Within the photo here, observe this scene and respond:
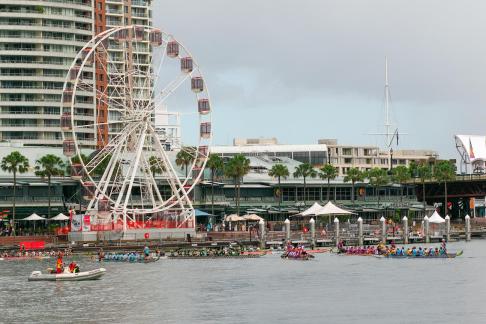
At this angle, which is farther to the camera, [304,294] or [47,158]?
[47,158]

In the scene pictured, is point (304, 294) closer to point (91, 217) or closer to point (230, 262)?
point (230, 262)

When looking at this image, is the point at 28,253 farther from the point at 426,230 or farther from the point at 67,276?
the point at 426,230

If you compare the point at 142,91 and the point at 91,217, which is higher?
→ the point at 142,91

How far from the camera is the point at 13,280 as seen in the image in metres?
125

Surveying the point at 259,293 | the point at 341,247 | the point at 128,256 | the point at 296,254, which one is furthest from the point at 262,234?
the point at 259,293

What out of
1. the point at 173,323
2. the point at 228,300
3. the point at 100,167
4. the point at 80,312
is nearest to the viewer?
the point at 173,323

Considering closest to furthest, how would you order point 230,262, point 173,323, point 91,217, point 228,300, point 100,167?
point 173,323 → point 228,300 → point 230,262 → point 91,217 → point 100,167

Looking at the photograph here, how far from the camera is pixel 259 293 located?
4240 inches

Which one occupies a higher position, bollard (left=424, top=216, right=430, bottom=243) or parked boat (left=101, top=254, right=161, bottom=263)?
bollard (left=424, top=216, right=430, bottom=243)

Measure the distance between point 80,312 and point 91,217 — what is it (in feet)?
223

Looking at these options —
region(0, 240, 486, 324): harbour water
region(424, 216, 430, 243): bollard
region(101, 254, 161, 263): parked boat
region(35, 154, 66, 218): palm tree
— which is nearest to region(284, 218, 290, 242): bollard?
region(424, 216, 430, 243): bollard

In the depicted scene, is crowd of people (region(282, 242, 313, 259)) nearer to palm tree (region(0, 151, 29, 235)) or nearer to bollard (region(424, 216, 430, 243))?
bollard (region(424, 216, 430, 243))

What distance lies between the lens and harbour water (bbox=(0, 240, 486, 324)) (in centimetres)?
9194

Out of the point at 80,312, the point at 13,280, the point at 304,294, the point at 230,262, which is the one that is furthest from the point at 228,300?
the point at 230,262
